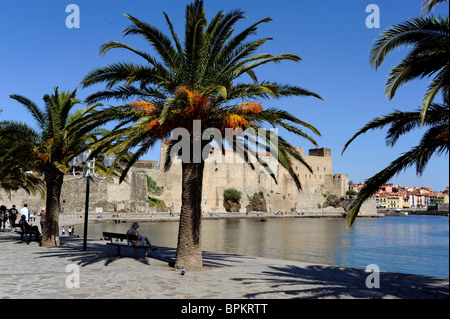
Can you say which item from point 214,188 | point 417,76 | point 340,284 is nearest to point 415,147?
point 417,76

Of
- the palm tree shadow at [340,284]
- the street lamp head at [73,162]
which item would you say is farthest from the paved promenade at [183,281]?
the street lamp head at [73,162]

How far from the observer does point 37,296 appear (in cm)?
608

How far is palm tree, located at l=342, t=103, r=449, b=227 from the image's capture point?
6.63 m

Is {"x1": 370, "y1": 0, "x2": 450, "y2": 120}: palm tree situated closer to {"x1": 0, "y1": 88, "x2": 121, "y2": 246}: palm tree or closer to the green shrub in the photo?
{"x1": 0, "y1": 88, "x2": 121, "y2": 246}: palm tree

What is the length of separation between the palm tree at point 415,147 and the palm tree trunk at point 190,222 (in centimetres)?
383

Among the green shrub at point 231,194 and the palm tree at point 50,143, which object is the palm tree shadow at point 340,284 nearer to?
the palm tree at point 50,143

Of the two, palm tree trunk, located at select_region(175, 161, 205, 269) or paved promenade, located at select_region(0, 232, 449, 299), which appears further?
palm tree trunk, located at select_region(175, 161, 205, 269)

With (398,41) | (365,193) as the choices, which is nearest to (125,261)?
(365,193)

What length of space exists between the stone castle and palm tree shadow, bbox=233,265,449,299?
35740mm

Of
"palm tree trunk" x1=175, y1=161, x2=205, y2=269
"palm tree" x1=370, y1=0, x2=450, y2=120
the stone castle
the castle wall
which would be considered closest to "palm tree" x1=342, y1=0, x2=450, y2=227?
"palm tree" x1=370, y1=0, x2=450, y2=120

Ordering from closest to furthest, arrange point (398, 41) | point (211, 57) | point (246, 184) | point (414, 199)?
point (398, 41), point (211, 57), point (246, 184), point (414, 199)

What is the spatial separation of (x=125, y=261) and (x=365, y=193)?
6.45m

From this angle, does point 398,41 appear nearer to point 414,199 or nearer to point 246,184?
point 246,184

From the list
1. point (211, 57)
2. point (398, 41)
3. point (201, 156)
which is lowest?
point (201, 156)
